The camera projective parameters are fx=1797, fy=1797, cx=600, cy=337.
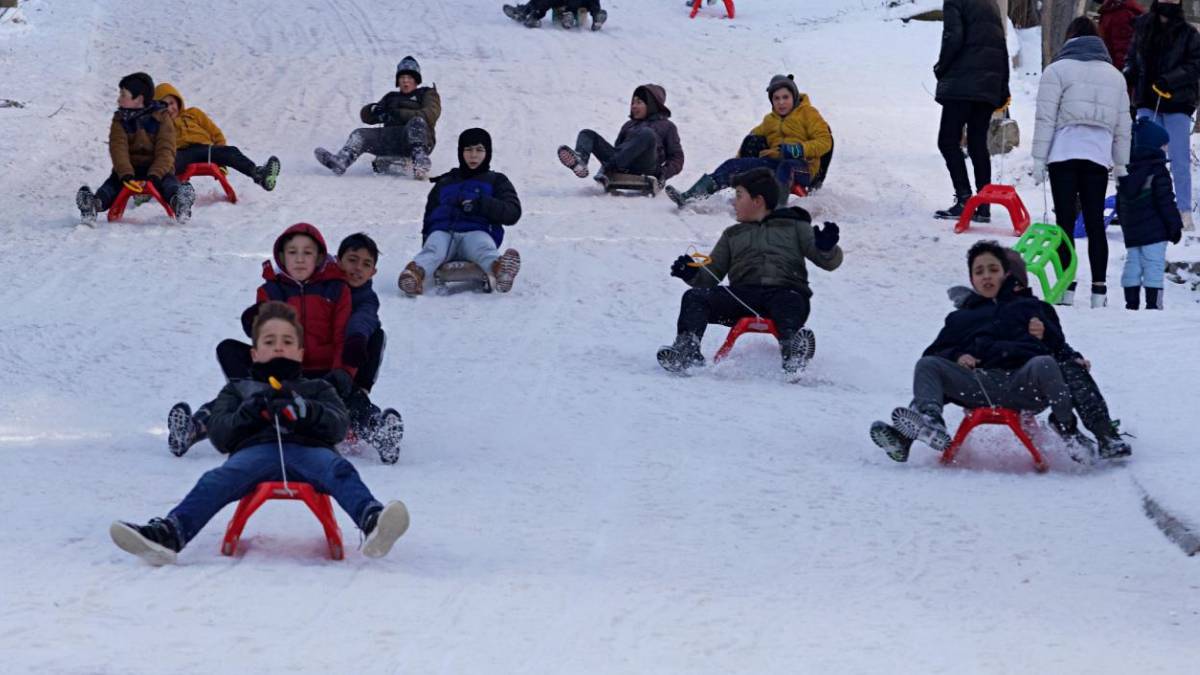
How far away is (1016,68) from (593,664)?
60.1 feet

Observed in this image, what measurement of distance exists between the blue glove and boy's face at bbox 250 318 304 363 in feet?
27.3

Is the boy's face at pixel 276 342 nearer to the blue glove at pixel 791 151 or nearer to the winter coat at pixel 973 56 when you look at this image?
the blue glove at pixel 791 151

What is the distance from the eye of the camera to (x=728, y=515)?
20.9ft

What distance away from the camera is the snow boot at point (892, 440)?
712 centimetres

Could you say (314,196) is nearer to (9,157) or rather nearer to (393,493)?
(9,157)

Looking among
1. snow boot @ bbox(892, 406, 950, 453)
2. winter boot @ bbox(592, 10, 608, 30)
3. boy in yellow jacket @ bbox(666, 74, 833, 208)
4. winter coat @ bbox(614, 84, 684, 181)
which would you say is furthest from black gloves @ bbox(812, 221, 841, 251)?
winter boot @ bbox(592, 10, 608, 30)

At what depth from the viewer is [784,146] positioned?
546 inches

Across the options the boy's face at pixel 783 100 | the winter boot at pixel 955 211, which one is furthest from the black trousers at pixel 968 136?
the boy's face at pixel 783 100

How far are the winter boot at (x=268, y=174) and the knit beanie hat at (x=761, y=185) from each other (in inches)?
207

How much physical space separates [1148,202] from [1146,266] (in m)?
0.40

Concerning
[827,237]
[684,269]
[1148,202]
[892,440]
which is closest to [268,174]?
[684,269]

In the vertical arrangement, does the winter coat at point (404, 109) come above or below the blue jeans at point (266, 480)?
above

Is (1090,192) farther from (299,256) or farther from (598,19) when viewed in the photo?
(598,19)

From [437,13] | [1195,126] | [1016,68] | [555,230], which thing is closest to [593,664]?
[555,230]
